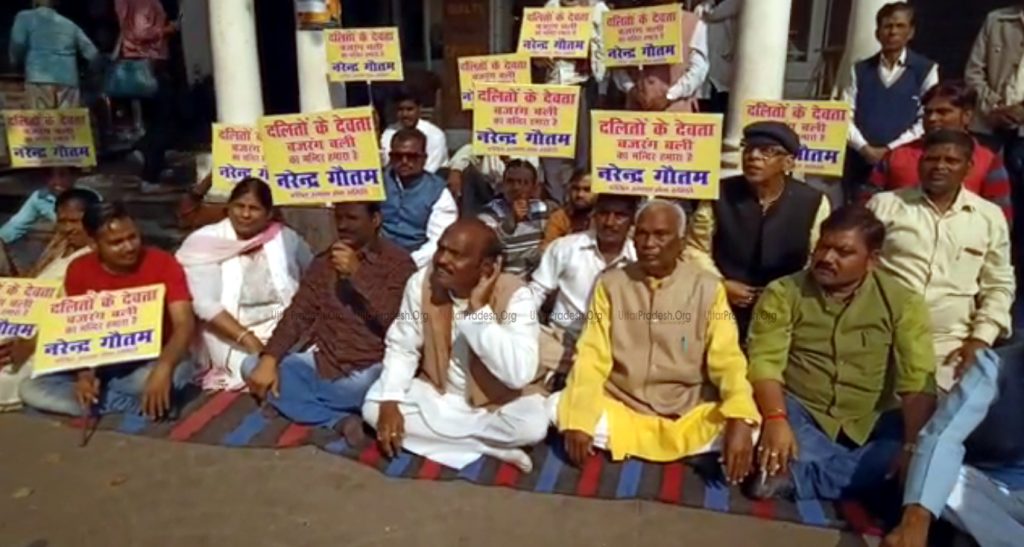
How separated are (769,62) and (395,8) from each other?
528 cm

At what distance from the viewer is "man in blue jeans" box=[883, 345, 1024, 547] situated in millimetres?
2508

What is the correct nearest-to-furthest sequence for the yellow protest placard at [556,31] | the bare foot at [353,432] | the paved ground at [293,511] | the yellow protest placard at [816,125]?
the paved ground at [293,511], the bare foot at [353,432], the yellow protest placard at [816,125], the yellow protest placard at [556,31]

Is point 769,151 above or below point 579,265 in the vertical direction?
above

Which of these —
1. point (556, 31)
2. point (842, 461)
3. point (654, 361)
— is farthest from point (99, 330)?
point (556, 31)

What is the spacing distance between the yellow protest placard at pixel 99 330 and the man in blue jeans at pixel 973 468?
3.05 metres

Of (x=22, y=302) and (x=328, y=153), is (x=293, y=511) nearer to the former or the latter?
(x=328, y=153)

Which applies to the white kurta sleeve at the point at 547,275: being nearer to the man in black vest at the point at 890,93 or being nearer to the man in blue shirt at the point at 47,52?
the man in black vest at the point at 890,93

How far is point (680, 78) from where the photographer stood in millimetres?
5316

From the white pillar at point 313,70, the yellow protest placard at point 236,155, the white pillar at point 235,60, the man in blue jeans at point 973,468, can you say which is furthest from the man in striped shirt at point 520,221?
the white pillar at point 235,60

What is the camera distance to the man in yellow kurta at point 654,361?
321 centimetres

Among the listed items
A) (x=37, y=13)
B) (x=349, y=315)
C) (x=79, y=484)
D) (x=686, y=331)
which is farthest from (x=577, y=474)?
(x=37, y=13)

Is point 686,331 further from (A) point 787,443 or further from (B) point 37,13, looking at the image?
(B) point 37,13

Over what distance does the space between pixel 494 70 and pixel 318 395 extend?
2.68m

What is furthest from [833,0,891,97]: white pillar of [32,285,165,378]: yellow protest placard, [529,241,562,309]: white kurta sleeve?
[32,285,165,378]: yellow protest placard
